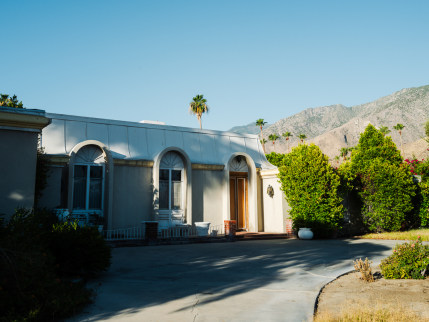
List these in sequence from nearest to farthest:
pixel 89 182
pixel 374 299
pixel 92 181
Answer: pixel 374 299 < pixel 89 182 < pixel 92 181

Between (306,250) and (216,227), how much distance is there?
559 cm

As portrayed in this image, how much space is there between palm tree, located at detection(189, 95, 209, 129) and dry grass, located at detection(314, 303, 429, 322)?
40.1 m

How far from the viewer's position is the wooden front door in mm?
18344

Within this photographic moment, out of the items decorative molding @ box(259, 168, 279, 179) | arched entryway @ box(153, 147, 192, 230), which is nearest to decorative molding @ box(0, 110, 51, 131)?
arched entryway @ box(153, 147, 192, 230)

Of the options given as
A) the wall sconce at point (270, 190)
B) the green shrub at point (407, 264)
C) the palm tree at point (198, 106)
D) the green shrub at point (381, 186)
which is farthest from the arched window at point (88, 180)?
the palm tree at point (198, 106)

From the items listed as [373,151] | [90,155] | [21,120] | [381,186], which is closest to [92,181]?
[90,155]

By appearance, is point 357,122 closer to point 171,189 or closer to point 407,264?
point 171,189

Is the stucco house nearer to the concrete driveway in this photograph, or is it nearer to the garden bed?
the concrete driveway

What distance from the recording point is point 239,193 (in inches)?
730

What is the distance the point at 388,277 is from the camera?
7.79 meters

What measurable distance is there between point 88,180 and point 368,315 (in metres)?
12.3

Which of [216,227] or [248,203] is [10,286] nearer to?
[216,227]

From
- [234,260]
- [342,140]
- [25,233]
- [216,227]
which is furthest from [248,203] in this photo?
[342,140]

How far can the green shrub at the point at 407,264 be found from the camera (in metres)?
7.67
